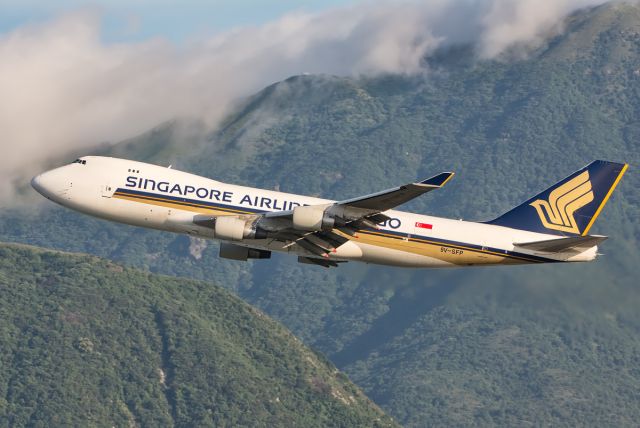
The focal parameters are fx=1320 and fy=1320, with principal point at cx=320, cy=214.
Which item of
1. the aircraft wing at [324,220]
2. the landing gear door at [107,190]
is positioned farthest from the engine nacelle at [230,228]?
the landing gear door at [107,190]

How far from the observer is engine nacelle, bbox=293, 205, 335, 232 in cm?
8381

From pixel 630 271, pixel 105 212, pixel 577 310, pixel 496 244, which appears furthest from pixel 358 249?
pixel 630 271

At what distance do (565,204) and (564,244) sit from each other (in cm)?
799

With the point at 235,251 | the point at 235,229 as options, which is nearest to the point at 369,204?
the point at 235,229

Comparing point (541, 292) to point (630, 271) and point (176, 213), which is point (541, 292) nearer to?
point (630, 271)

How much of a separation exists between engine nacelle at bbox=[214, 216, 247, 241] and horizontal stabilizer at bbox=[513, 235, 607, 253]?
19309 mm

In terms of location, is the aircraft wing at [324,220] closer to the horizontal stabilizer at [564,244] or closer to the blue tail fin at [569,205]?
the horizontal stabilizer at [564,244]

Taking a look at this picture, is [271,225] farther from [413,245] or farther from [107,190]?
[107,190]

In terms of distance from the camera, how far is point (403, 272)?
159750 millimetres

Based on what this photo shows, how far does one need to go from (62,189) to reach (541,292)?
281 feet

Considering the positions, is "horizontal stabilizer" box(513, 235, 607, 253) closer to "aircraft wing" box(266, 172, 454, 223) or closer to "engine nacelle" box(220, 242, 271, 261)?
"aircraft wing" box(266, 172, 454, 223)

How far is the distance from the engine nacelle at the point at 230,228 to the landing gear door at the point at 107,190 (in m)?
8.69

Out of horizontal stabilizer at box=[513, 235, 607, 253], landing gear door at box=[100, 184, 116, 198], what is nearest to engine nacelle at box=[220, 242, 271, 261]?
landing gear door at box=[100, 184, 116, 198]

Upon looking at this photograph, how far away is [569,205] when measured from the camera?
94938 millimetres
